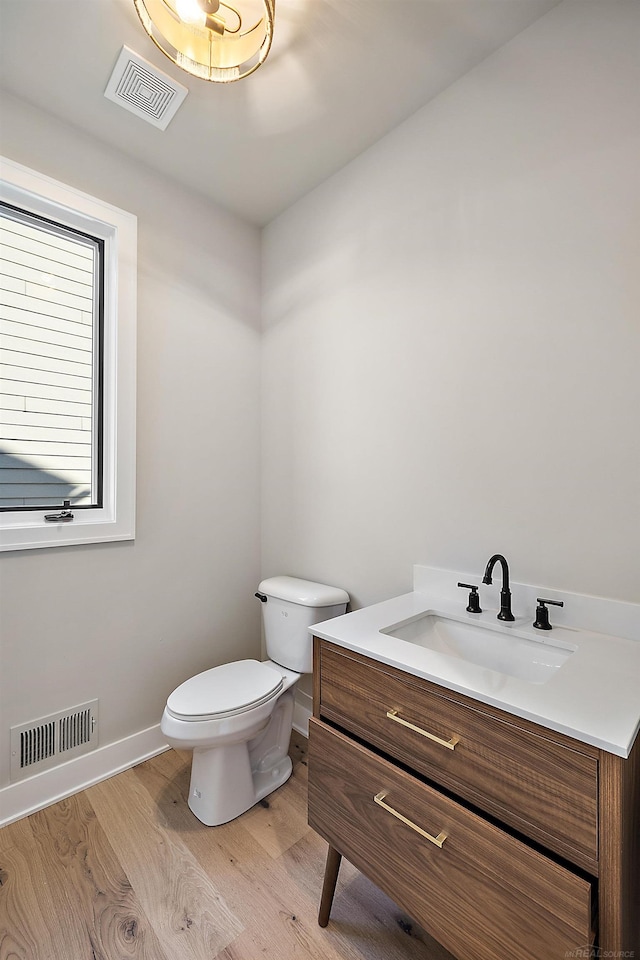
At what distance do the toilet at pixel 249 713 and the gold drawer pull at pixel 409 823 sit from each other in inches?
24.9

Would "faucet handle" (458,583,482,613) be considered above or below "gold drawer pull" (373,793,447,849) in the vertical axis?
above

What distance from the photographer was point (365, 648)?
107 centimetres

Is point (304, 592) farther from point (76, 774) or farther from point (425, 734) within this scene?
point (76, 774)

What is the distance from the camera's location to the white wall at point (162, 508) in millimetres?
1624

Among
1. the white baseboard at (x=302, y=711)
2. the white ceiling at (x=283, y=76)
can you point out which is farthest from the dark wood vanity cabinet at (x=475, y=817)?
the white ceiling at (x=283, y=76)

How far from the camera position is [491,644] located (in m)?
1.23

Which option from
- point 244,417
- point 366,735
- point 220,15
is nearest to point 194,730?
point 366,735

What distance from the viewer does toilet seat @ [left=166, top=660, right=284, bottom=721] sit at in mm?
1465

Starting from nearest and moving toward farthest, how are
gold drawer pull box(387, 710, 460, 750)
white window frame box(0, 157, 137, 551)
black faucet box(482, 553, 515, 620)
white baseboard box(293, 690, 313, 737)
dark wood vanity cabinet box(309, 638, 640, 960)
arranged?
dark wood vanity cabinet box(309, 638, 640, 960) < gold drawer pull box(387, 710, 460, 750) < black faucet box(482, 553, 515, 620) < white window frame box(0, 157, 137, 551) < white baseboard box(293, 690, 313, 737)

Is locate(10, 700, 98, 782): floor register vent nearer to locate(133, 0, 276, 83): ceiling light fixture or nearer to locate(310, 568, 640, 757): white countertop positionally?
locate(310, 568, 640, 757): white countertop

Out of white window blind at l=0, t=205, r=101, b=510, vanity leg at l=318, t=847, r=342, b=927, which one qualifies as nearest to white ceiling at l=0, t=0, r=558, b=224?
white window blind at l=0, t=205, r=101, b=510

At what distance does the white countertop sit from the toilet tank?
46 cm

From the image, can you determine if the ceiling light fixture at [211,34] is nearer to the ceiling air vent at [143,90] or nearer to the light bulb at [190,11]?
the light bulb at [190,11]

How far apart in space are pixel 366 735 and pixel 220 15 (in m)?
2.01
